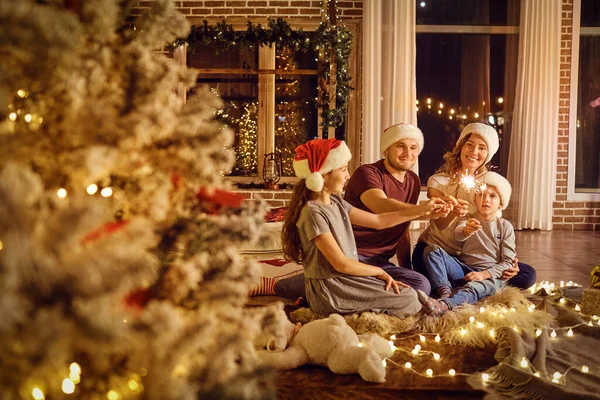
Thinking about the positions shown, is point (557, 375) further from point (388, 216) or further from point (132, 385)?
point (132, 385)

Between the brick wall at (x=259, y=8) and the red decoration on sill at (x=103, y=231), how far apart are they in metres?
5.74

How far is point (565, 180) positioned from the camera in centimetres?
671

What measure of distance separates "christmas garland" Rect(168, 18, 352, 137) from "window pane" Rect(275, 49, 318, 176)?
367mm

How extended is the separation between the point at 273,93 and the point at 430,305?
4.17m

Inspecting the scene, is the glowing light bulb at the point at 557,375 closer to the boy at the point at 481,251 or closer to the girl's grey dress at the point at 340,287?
the girl's grey dress at the point at 340,287

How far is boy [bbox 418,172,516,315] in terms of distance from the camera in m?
3.21

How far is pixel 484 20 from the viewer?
268 inches

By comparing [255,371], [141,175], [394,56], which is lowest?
[255,371]

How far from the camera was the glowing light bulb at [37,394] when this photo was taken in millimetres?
977

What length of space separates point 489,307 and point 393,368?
779 mm

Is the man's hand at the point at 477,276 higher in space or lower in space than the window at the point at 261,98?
lower

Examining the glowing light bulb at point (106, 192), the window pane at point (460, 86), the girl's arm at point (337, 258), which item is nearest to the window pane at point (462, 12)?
the window pane at point (460, 86)

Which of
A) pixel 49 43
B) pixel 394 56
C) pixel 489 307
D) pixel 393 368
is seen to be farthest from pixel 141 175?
pixel 394 56

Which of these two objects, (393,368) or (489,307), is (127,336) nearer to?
(393,368)
